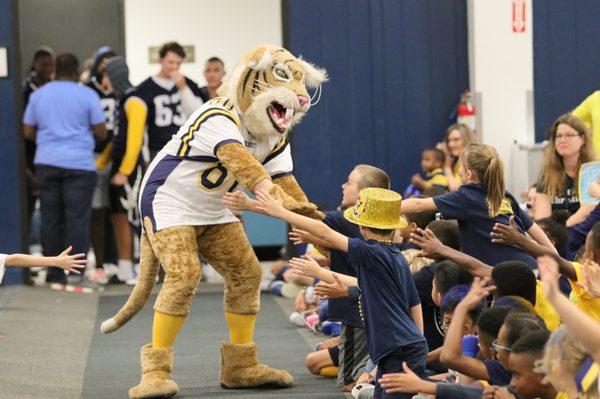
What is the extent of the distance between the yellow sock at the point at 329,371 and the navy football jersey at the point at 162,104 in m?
3.38

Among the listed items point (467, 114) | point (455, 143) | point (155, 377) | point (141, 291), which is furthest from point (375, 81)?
point (155, 377)

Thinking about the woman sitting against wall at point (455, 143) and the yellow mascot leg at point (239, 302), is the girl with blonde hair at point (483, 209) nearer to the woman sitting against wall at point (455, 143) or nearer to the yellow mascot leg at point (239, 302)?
the yellow mascot leg at point (239, 302)

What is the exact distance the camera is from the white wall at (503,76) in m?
9.52

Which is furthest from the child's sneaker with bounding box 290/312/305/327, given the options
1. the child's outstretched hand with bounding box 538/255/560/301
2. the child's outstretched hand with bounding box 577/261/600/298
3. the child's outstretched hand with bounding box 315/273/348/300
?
the child's outstretched hand with bounding box 538/255/560/301

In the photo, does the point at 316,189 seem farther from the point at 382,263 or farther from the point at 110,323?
the point at 382,263

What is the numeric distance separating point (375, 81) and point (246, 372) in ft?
14.4

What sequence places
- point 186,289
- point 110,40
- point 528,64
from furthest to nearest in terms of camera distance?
point 110,40
point 528,64
point 186,289

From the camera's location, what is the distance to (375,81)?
974cm

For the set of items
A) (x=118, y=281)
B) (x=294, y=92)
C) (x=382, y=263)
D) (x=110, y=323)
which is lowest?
(x=118, y=281)

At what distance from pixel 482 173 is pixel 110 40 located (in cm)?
758

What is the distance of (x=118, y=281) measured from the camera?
31.6 feet

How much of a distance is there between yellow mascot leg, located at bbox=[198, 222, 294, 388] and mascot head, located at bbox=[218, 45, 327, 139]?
0.51 m

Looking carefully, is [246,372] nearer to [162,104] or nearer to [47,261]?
[47,261]

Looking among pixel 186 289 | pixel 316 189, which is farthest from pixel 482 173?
pixel 316 189
